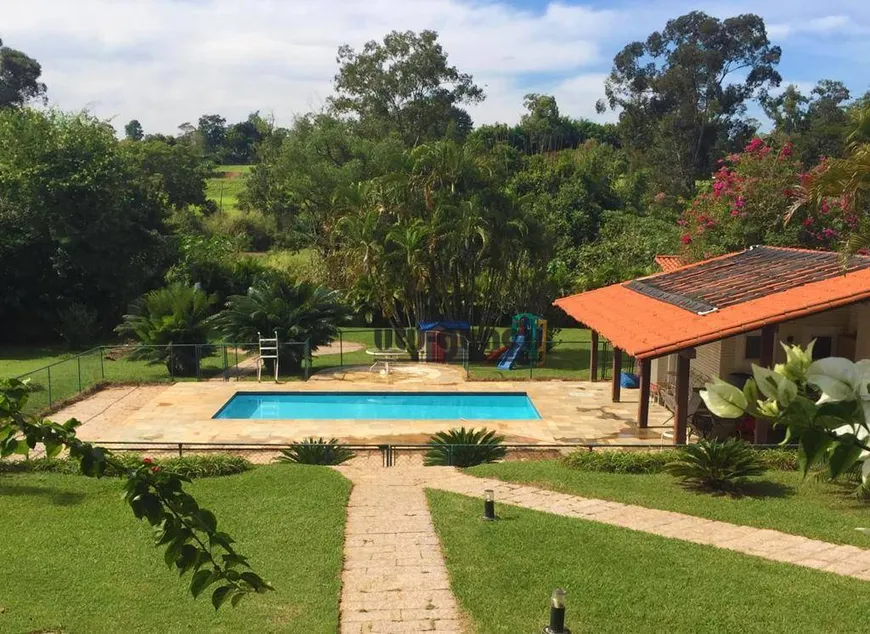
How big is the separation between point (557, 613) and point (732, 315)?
33.7 feet

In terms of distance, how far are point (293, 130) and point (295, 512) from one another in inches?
1846

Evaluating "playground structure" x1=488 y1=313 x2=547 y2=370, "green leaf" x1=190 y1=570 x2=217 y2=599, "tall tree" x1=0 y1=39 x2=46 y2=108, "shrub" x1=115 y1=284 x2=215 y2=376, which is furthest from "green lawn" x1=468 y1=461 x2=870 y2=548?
"tall tree" x1=0 y1=39 x2=46 y2=108

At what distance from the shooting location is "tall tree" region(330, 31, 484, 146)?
5288 cm

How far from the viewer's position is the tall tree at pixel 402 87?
52.9 metres

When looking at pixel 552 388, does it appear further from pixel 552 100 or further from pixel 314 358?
pixel 552 100

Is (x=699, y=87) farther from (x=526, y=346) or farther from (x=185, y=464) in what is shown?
(x=185, y=464)

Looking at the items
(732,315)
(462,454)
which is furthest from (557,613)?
(732,315)

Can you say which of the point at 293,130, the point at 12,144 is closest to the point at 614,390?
the point at 12,144

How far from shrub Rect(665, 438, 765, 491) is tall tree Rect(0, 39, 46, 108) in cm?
8239

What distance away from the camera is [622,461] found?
13.9 meters

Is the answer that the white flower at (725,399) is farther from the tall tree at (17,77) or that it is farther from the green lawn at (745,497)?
the tall tree at (17,77)

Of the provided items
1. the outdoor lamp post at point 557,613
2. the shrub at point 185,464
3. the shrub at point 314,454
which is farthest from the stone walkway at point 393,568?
the shrub at point 185,464

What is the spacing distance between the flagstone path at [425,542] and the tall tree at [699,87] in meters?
46.4

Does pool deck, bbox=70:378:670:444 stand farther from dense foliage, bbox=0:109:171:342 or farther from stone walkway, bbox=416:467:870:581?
dense foliage, bbox=0:109:171:342
